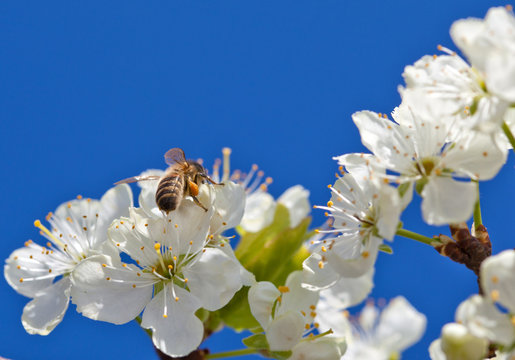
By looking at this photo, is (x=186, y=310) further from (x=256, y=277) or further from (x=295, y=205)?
(x=295, y=205)

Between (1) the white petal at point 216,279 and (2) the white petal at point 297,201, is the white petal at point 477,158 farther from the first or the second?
(2) the white petal at point 297,201

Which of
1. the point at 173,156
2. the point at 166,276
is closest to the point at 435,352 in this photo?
the point at 166,276

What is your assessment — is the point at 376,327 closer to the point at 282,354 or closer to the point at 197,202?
the point at 282,354

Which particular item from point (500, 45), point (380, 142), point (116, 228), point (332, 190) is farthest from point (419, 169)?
point (116, 228)

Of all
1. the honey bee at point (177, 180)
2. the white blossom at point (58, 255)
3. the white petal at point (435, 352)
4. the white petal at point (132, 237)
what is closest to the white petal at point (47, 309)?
the white blossom at point (58, 255)

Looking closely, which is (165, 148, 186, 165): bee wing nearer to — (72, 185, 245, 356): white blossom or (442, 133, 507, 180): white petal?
(72, 185, 245, 356): white blossom

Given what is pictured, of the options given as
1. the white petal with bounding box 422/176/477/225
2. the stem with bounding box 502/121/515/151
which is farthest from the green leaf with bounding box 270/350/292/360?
the stem with bounding box 502/121/515/151
